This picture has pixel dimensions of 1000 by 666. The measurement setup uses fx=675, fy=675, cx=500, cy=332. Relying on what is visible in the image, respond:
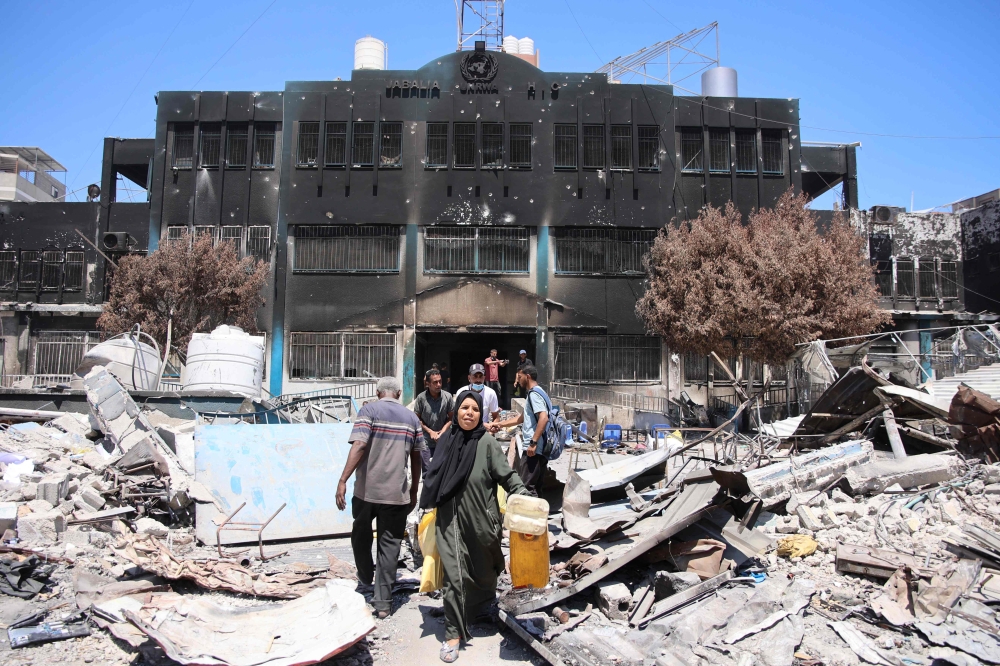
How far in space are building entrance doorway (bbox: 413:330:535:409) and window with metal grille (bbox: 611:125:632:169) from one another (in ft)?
20.9

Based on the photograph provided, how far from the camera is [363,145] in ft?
71.5

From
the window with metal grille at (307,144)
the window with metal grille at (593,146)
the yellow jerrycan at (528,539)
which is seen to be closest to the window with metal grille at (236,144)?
the window with metal grille at (307,144)

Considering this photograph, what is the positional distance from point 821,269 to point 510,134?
1032cm

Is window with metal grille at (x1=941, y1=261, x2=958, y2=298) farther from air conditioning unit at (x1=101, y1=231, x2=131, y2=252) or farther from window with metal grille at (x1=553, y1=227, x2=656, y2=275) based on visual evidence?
air conditioning unit at (x1=101, y1=231, x2=131, y2=252)

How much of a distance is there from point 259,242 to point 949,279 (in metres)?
24.1

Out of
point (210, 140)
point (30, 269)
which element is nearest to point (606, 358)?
point (210, 140)

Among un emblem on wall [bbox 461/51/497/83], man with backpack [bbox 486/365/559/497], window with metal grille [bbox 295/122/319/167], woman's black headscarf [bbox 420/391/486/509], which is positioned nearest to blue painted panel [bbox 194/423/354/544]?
man with backpack [bbox 486/365/559/497]

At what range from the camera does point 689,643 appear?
165 inches

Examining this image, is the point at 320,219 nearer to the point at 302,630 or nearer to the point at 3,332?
the point at 3,332

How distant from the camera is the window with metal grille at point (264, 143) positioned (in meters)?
22.0

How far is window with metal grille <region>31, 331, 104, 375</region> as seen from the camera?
72.7 ft

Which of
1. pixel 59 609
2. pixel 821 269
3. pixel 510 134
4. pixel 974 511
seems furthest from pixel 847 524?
pixel 510 134

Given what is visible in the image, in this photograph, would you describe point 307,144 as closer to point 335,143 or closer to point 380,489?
point 335,143

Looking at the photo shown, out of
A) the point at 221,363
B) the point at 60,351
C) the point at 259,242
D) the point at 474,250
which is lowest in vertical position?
the point at 221,363
